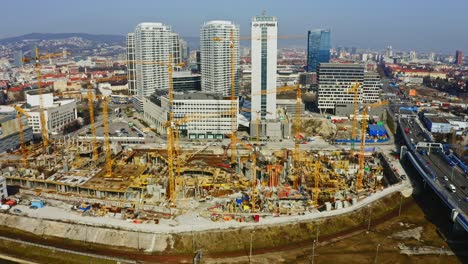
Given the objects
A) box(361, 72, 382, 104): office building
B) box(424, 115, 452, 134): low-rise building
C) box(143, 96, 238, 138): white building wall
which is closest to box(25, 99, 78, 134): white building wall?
box(143, 96, 238, 138): white building wall

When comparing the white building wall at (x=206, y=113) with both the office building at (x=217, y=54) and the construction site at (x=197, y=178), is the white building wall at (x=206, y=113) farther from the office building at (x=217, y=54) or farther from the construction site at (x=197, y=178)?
the office building at (x=217, y=54)

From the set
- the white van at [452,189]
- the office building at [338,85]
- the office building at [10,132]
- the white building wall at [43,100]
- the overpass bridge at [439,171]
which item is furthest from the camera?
the office building at [338,85]

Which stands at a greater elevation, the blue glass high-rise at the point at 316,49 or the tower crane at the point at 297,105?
the blue glass high-rise at the point at 316,49

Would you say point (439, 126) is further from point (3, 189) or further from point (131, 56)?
point (3, 189)

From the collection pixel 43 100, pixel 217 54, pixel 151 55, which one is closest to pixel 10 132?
pixel 43 100

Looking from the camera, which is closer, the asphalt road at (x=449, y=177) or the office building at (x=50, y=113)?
the asphalt road at (x=449, y=177)

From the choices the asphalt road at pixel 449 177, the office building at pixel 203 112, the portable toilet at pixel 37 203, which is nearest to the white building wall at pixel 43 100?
the office building at pixel 203 112
